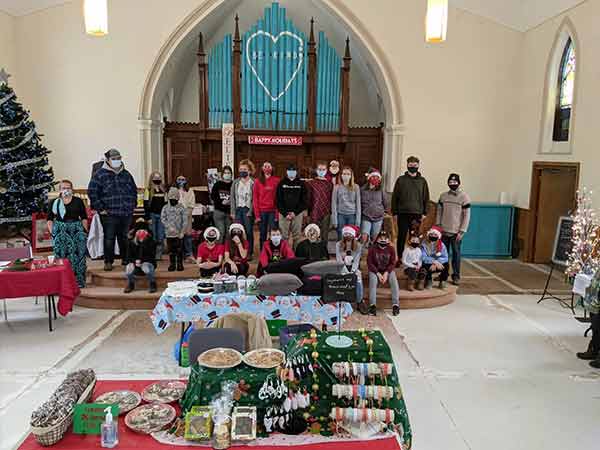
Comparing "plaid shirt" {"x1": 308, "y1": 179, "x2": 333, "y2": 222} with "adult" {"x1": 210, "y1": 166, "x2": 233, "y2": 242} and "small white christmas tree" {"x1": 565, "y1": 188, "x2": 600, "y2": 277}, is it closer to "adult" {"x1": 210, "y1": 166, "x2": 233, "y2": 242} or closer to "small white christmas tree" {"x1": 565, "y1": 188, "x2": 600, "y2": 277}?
"adult" {"x1": 210, "y1": 166, "x2": 233, "y2": 242}

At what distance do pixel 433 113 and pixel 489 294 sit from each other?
13.5 feet

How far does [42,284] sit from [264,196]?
3087mm

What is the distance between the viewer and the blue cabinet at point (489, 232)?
10.4m

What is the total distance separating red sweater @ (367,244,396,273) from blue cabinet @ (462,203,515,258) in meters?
4.26

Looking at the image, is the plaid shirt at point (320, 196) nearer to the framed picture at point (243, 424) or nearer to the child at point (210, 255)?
the child at point (210, 255)

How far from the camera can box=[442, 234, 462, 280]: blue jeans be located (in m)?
7.90

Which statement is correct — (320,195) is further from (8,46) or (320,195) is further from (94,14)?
(8,46)

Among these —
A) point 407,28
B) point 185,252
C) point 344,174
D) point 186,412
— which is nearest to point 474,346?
point 344,174

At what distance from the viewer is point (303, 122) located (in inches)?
453

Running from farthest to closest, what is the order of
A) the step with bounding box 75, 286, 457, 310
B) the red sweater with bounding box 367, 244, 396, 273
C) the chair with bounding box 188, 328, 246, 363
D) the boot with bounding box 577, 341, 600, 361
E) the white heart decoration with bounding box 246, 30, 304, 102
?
the white heart decoration with bounding box 246, 30, 304, 102 → the step with bounding box 75, 286, 457, 310 → the red sweater with bounding box 367, 244, 396, 273 → the boot with bounding box 577, 341, 600, 361 → the chair with bounding box 188, 328, 246, 363

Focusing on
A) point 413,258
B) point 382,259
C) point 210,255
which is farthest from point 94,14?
point 413,258

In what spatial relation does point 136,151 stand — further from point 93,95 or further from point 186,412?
point 186,412

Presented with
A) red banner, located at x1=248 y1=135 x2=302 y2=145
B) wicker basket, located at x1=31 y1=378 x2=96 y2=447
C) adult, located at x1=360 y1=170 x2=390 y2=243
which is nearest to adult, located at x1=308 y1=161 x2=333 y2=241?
adult, located at x1=360 y1=170 x2=390 y2=243

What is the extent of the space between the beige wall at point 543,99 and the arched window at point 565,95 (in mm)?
278
